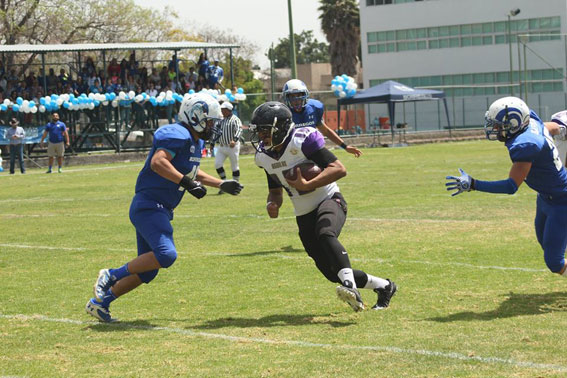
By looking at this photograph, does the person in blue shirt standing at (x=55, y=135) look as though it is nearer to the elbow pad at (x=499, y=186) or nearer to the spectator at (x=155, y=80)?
the spectator at (x=155, y=80)

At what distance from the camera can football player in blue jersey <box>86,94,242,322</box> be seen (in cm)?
748

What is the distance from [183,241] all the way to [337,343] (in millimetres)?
6679

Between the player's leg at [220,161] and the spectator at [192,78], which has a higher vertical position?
the spectator at [192,78]

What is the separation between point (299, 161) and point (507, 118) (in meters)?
1.79

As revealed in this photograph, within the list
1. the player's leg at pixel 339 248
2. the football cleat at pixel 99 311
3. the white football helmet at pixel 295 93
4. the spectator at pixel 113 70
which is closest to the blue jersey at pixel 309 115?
the white football helmet at pixel 295 93

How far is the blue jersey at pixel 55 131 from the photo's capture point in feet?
95.0

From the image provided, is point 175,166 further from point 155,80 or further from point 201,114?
point 155,80

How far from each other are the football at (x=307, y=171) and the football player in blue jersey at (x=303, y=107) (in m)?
3.77

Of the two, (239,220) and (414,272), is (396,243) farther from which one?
(239,220)

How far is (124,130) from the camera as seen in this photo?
127 ft

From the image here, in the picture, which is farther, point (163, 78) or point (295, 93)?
point (163, 78)

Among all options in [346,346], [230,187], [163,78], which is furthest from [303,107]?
[163,78]

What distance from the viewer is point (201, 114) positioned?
7.63 meters

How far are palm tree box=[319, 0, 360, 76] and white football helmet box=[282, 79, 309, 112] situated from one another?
63512 mm
